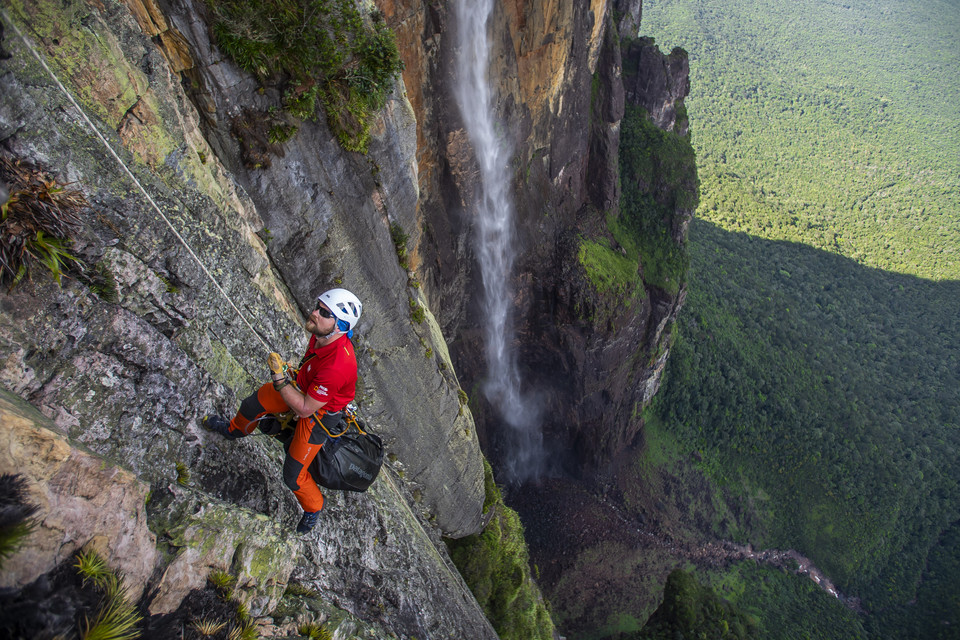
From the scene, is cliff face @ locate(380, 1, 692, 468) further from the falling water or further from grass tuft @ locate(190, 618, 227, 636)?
grass tuft @ locate(190, 618, 227, 636)

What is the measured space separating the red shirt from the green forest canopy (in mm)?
33915

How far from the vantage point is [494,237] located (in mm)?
19938

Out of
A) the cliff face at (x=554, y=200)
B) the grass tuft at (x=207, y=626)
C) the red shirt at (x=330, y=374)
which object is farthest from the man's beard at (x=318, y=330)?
the cliff face at (x=554, y=200)

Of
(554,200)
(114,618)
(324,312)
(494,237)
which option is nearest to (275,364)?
(324,312)

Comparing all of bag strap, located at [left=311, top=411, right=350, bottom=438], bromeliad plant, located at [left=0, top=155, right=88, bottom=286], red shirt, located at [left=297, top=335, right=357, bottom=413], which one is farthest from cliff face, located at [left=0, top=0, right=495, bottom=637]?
red shirt, located at [left=297, top=335, right=357, bottom=413]

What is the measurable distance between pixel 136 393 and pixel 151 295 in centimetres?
102

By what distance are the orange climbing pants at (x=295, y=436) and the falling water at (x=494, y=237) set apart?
11.8m

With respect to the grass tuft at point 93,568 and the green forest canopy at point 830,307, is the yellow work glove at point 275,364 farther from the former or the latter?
the green forest canopy at point 830,307

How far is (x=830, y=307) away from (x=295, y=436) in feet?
193

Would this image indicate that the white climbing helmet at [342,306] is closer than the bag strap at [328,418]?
Yes

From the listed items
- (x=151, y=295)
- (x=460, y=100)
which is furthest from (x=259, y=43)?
(x=460, y=100)

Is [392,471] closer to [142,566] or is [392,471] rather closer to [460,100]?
[142,566]

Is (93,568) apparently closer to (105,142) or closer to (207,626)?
(207,626)

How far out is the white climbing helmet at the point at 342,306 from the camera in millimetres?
4934
